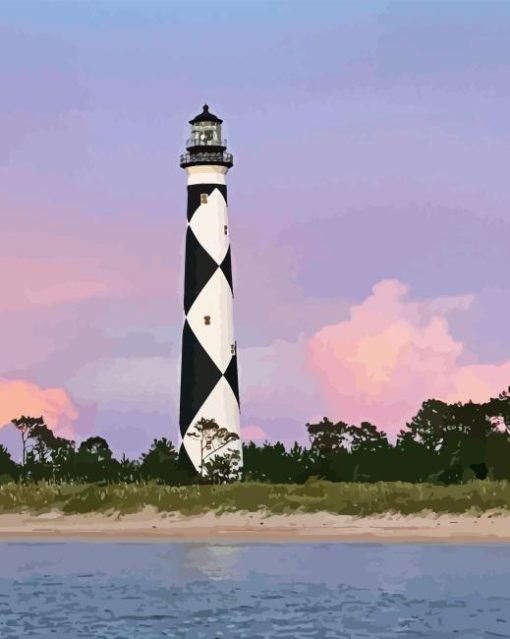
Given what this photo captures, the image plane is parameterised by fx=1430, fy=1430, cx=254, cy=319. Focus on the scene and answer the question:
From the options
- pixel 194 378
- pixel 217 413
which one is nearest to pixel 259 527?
pixel 217 413

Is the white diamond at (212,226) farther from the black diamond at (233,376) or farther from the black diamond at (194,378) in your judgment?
the black diamond at (233,376)

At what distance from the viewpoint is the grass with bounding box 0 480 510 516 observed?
50625 mm

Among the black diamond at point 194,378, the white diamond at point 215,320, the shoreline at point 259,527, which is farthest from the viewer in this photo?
the white diamond at point 215,320

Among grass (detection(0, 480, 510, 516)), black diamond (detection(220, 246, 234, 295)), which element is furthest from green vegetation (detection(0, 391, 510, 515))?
black diamond (detection(220, 246, 234, 295))

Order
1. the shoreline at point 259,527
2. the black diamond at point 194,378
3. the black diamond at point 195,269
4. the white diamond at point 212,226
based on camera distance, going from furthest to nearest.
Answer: the white diamond at point 212,226
the black diamond at point 195,269
the black diamond at point 194,378
the shoreline at point 259,527

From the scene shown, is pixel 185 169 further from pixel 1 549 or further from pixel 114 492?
pixel 1 549

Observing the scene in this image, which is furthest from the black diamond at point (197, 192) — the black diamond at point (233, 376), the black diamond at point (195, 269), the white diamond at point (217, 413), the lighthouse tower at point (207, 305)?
the white diamond at point (217, 413)

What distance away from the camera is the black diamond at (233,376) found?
56406 mm

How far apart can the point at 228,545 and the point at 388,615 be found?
17896mm

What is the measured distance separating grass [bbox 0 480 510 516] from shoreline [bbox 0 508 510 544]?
0.39m

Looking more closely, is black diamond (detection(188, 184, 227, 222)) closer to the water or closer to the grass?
the grass

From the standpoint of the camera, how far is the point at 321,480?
5662 cm

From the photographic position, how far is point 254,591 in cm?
3572

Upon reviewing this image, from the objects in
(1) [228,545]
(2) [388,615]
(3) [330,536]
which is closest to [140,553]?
(1) [228,545]
